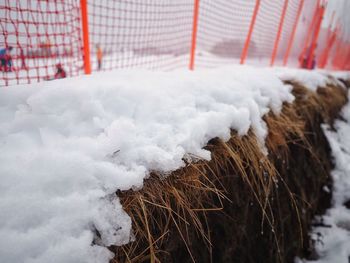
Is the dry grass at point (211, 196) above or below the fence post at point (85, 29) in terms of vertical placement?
below

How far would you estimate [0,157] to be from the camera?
0.88 m

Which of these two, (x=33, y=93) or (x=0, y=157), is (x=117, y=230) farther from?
(x=33, y=93)

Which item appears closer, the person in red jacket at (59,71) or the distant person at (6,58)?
the distant person at (6,58)

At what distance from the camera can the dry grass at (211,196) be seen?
996mm

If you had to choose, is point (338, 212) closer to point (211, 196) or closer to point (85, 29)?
point (211, 196)

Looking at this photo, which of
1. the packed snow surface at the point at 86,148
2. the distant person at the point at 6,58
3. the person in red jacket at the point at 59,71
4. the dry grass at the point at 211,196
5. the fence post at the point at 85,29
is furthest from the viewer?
the person in red jacket at the point at 59,71

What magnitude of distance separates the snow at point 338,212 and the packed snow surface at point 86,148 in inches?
63.6

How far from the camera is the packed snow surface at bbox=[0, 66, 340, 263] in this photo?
2.52ft

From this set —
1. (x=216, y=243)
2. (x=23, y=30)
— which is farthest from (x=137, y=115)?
(x=23, y=30)

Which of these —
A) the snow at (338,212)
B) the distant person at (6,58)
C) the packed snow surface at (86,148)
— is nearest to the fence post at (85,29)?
the packed snow surface at (86,148)

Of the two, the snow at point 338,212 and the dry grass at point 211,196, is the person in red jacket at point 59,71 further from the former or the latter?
the snow at point 338,212

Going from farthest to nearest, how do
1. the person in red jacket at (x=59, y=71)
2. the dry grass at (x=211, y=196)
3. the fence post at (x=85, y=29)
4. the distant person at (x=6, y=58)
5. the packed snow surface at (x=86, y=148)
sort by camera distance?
the person in red jacket at (x=59, y=71), the distant person at (x=6, y=58), the fence post at (x=85, y=29), the dry grass at (x=211, y=196), the packed snow surface at (x=86, y=148)

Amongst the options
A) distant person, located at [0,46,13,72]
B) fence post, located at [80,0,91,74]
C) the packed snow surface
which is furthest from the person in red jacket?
the packed snow surface

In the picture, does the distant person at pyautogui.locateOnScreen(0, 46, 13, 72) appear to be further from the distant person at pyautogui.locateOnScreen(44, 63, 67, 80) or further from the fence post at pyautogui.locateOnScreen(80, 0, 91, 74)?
the fence post at pyautogui.locateOnScreen(80, 0, 91, 74)
